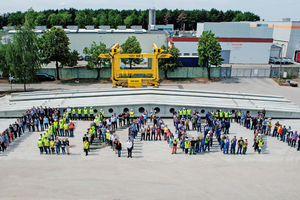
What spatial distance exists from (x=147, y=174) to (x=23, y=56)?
26913mm

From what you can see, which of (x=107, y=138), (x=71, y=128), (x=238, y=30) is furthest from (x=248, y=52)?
(x=71, y=128)

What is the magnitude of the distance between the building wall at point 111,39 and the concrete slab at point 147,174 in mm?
39539

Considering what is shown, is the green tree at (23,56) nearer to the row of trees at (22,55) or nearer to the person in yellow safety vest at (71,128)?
the row of trees at (22,55)

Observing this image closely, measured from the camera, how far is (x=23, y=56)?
34031 millimetres

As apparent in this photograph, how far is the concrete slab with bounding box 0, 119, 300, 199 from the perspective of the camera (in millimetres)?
13703

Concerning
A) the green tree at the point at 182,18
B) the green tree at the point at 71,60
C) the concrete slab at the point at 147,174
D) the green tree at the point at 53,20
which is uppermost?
the green tree at the point at 182,18

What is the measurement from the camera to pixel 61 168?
1627cm

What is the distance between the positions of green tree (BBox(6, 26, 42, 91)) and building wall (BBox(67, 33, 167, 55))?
22461mm

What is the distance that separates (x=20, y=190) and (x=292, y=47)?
6382cm

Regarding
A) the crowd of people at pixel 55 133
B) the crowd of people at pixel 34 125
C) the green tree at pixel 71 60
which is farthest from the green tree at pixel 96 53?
the crowd of people at pixel 34 125

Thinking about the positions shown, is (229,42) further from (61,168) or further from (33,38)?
(61,168)

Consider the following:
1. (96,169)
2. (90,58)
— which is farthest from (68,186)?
(90,58)

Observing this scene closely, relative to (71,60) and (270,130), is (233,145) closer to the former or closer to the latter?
(270,130)

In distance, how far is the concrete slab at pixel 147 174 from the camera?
13703 mm
